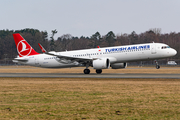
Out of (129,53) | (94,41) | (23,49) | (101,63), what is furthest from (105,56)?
(94,41)

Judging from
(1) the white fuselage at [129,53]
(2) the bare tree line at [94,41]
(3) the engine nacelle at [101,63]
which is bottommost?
(3) the engine nacelle at [101,63]

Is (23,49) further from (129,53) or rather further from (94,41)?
(94,41)

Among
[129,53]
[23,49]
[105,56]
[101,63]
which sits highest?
[23,49]

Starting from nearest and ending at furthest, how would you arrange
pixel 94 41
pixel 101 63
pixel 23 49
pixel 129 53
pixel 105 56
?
1. pixel 101 63
2. pixel 129 53
3. pixel 105 56
4. pixel 23 49
5. pixel 94 41

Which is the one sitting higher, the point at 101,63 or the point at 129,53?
the point at 129,53

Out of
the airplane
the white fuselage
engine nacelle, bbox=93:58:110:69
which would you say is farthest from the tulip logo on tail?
engine nacelle, bbox=93:58:110:69

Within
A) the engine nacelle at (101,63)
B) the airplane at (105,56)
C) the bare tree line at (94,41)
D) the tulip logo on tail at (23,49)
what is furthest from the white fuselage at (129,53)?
the bare tree line at (94,41)

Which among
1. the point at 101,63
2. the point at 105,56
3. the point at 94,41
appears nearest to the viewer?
the point at 101,63

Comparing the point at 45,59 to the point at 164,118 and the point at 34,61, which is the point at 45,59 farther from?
the point at 164,118

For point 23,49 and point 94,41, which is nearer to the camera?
point 23,49

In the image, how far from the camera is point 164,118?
29.0 feet

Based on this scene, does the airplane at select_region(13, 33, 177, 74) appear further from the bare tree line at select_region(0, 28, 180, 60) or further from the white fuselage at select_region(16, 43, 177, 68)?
Result: the bare tree line at select_region(0, 28, 180, 60)

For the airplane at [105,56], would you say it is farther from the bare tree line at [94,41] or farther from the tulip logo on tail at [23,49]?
the bare tree line at [94,41]

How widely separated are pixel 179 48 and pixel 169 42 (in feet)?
47.2
